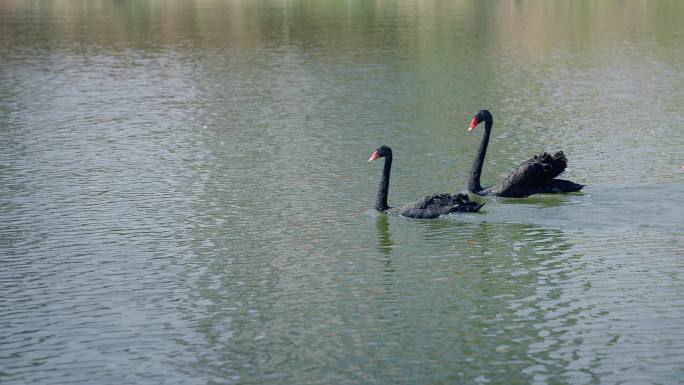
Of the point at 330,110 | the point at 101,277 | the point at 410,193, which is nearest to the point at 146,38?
the point at 330,110

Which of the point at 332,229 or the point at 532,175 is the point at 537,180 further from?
the point at 332,229

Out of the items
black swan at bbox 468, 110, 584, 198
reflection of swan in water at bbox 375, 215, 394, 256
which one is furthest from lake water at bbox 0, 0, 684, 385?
black swan at bbox 468, 110, 584, 198

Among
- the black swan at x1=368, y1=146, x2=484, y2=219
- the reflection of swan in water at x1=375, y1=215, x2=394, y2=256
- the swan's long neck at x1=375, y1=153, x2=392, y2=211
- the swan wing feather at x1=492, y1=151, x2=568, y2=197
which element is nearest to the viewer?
the reflection of swan in water at x1=375, y1=215, x2=394, y2=256

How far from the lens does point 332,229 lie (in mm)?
15914

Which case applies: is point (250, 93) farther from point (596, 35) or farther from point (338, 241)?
point (596, 35)

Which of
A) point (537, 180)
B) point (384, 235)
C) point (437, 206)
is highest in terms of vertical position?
point (537, 180)

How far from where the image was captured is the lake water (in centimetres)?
1120

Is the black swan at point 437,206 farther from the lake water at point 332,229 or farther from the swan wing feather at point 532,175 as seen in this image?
the swan wing feather at point 532,175

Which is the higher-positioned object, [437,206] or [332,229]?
[437,206]

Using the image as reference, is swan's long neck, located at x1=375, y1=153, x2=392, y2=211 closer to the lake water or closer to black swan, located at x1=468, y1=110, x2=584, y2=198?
the lake water

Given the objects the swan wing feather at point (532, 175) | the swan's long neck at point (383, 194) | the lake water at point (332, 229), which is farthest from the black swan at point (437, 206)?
the swan wing feather at point (532, 175)

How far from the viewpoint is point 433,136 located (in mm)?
22797

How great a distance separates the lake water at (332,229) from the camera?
11195 millimetres

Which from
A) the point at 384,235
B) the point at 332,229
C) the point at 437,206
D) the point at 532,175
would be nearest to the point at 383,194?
the point at 437,206
